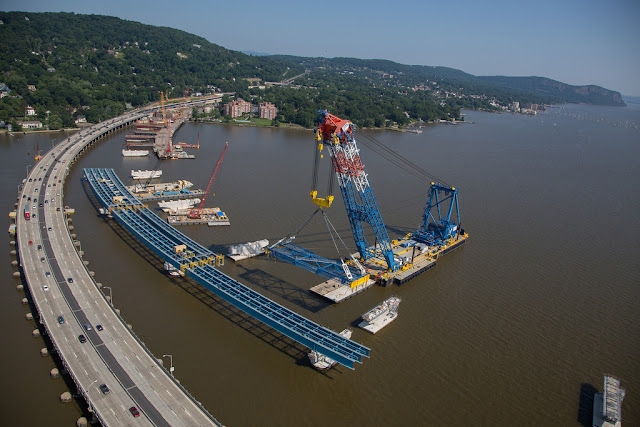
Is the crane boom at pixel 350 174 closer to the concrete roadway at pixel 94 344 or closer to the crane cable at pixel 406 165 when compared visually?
the concrete roadway at pixel 94 344

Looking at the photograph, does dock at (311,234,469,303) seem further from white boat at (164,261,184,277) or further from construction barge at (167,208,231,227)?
construction barge at (167,208,231,227)

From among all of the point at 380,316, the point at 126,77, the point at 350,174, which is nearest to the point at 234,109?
the point at 126,77

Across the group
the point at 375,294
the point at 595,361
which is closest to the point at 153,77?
the point at 375,294

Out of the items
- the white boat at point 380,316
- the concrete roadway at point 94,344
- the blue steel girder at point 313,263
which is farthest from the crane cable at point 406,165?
the concrete roadway at point 94,344

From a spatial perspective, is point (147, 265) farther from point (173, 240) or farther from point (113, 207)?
point (113, 207)

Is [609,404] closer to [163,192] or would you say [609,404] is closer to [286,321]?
[286,321]

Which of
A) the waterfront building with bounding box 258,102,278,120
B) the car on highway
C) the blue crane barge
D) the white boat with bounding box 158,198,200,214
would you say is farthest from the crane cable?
the car on highway
